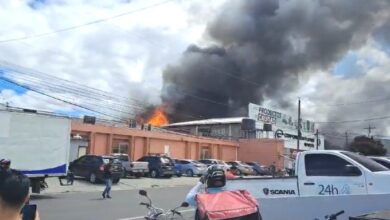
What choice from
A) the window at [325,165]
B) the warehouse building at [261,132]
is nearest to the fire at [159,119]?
the warehouse building at [261,132]

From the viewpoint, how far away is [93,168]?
27.1 metres

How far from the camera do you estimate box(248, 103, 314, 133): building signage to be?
212 ft

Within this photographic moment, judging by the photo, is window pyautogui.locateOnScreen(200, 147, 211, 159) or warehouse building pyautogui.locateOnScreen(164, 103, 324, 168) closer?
window pyautogui.locateOnScreen(200, 147, 211, 159)

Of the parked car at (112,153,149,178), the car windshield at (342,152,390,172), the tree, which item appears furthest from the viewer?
the tree

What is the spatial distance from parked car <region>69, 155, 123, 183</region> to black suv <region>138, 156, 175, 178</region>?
6536mm

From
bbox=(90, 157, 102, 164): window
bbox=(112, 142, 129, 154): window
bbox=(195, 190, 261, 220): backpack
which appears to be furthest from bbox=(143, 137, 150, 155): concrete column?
bbox=(195, 190, 261, 220): backpack

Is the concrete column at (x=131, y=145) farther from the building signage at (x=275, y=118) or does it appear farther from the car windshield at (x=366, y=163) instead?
the car windshield at (x=366, y=163)

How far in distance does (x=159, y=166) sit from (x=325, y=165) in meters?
24.2

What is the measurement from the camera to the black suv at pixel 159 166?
33719mm

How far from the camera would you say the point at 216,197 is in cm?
534

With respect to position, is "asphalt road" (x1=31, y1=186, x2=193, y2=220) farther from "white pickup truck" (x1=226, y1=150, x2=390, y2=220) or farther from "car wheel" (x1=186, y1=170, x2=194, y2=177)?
"car wheel" (x1=186, y1=170, x2=194, y2=177)

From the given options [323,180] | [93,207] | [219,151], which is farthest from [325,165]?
[219,151]

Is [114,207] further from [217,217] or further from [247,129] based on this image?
[247,129]

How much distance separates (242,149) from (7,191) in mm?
56130
